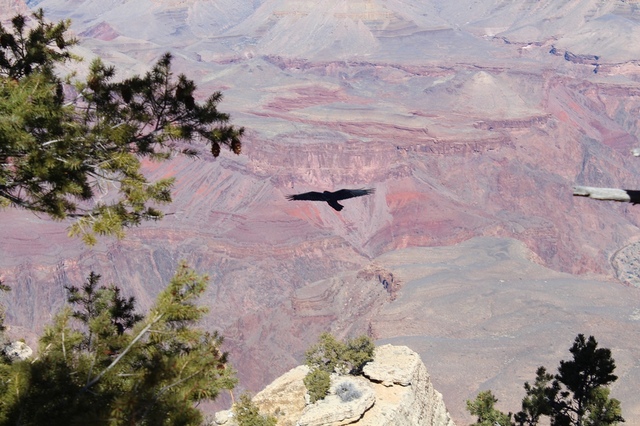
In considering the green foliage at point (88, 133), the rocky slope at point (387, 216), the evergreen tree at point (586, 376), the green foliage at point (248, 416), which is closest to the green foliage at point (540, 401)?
the evergreen tree at point (586, 376)

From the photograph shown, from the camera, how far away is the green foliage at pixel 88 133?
8.43 meters

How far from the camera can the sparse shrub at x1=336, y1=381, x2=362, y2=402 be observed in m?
15.4

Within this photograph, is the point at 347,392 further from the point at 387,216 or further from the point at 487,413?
the point at 387,216

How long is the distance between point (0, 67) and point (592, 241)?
259 ft

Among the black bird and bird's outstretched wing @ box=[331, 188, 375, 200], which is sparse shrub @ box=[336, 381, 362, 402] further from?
bird's outstretched wing @ box=[331, 188, 375, 200]

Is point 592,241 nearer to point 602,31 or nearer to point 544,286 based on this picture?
point 544,286

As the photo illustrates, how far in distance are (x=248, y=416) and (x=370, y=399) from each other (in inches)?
106

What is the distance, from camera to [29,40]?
36.0 feet

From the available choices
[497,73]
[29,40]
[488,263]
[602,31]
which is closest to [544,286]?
[488,263]

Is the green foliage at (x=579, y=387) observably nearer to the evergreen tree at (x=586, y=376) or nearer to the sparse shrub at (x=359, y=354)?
the evergreen tree at (x=586, y=376)

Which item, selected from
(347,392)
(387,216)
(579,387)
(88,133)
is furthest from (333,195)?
(387,216)

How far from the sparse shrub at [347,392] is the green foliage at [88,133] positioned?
7.24 m

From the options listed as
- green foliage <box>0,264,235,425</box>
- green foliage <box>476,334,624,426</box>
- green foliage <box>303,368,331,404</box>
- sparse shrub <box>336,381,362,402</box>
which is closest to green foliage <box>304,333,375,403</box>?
green foliage <box>303,368,331,404</box>

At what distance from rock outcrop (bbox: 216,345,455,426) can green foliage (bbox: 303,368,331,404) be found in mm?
162
